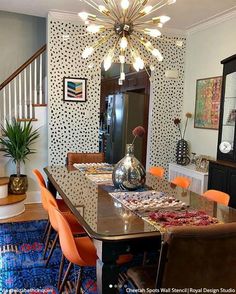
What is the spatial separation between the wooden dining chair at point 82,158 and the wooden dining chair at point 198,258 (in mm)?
2483

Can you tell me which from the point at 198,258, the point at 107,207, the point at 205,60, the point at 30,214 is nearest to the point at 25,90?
the point at 30,214

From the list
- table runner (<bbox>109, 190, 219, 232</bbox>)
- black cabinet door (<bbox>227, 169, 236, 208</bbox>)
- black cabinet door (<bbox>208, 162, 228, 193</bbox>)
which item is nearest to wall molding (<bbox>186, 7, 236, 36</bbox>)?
black cabinet door (<bbox>208, 162, 228, 193</bbox>)

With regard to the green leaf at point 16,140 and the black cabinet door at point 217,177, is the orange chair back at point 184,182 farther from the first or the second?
the green leaf at point 16,140

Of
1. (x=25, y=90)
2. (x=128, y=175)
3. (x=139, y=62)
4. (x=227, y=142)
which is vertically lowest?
(x=128, y=175)

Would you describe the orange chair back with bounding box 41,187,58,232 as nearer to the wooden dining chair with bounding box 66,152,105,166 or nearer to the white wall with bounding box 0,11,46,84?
the wooden dining chair with bounding box 66,152,105,166

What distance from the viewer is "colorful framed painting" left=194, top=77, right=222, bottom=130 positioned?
177 inches

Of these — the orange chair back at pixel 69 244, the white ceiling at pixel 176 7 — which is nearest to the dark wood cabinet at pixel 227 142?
the white ceiling at pixel 176 7

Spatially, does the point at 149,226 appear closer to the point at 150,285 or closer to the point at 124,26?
the point at 150,285

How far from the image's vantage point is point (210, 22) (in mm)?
4582

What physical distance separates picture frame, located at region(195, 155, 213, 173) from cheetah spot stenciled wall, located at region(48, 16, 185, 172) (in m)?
0.82

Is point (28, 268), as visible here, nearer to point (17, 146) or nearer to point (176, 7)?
point (17, 146)

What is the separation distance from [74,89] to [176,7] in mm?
1880

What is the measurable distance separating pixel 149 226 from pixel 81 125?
3.32 metres

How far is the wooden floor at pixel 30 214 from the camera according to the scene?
161 inches
